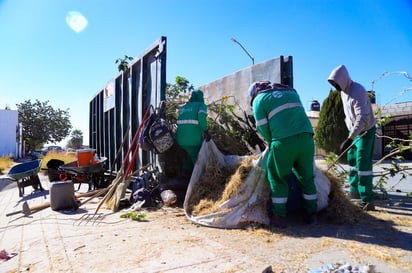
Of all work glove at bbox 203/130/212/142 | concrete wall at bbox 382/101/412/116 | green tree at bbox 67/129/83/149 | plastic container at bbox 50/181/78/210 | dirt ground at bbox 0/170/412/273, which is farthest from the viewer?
green tree at bbox 67/129/83/149

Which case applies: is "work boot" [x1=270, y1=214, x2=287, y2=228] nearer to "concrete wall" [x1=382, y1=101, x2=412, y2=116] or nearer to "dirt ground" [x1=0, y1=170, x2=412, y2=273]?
"dirt ground" [x1=0, y1=170, x2=412, y2=273]

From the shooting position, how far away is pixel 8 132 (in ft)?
116

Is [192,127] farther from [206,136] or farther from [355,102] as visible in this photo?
[355,102]

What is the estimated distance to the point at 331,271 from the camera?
6.91ft

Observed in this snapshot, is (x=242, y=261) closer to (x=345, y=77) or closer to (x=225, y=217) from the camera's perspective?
(x=225, y=217)

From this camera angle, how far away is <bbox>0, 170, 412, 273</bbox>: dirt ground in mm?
2484

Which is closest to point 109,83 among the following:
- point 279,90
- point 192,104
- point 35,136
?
point 192,104

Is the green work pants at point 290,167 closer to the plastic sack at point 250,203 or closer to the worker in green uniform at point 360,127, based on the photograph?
the plastic sack at point 250,203

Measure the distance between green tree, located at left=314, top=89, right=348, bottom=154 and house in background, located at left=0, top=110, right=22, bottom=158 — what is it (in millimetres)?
32133

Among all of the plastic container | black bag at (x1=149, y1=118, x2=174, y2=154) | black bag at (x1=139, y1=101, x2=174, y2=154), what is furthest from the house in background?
black bag at (x1=149, y1=118, x2=174, y2=154)

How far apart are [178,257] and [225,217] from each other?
110 centimetres

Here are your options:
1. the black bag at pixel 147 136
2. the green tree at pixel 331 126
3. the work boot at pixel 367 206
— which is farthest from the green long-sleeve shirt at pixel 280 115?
the green tree at pixel 331 126

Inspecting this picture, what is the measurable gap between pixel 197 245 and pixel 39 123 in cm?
4488

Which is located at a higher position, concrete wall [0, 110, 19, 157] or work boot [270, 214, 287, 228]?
concrete wall [0, 110, 19, 157]
